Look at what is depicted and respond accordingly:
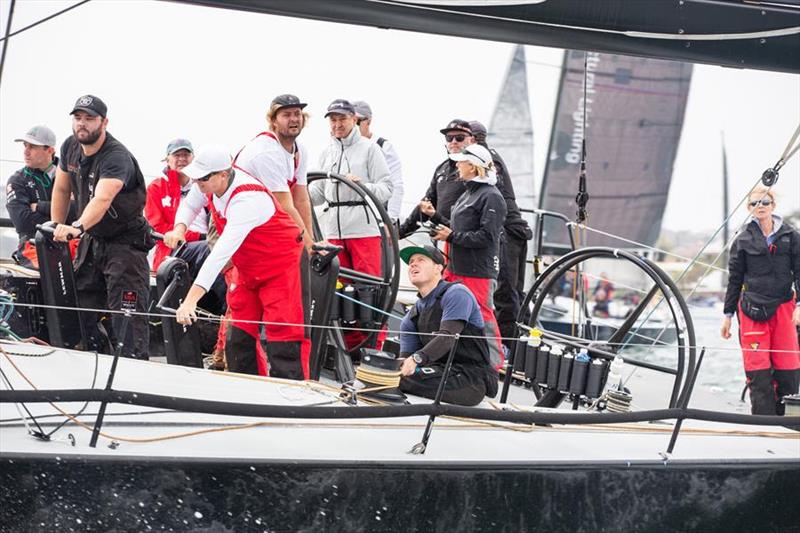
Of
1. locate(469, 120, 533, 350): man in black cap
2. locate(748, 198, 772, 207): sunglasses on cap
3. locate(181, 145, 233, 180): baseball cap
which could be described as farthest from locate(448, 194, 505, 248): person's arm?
locate(181, 145, 233, 180): baseball cap

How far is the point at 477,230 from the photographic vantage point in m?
5.31

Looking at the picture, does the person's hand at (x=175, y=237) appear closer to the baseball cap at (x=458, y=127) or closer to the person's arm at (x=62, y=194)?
the person's arm at (x=62, y=194)

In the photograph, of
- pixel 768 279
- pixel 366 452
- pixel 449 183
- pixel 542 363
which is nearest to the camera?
pixel 366 452

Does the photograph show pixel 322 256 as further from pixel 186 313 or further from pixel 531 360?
pixel 186 313

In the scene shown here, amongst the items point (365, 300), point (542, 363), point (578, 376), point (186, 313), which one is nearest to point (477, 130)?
point (365, 300)

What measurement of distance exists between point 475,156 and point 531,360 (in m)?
1.07

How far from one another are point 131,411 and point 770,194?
374 centimetres

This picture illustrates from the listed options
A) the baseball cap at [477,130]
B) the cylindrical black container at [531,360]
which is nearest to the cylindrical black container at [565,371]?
the cylindrical black container at [531,360]

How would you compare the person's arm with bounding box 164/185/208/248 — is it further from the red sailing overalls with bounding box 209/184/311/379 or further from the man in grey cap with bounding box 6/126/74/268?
the man in grey cap with bounding box 6/126/74/268

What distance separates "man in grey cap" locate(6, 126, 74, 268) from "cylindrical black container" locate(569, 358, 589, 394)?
2.65 metres

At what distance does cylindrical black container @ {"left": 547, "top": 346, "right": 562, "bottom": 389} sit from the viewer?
14.9ft

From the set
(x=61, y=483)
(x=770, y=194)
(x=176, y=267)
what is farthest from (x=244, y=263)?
(x=770, y=194)

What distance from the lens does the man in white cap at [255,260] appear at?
4.05m

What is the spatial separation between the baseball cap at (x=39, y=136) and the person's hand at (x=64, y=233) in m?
1.45
